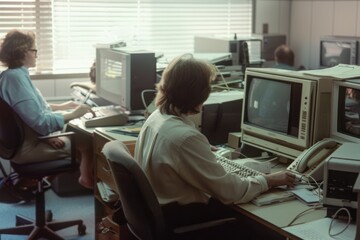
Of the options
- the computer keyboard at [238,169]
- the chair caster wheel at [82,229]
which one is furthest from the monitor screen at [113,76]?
the computer keyboard at [238,169]

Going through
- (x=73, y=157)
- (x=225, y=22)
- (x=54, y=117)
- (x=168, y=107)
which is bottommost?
(x=73, y=157)

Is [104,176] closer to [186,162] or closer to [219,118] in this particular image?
[219,118]

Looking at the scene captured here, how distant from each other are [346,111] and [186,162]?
2.47ft

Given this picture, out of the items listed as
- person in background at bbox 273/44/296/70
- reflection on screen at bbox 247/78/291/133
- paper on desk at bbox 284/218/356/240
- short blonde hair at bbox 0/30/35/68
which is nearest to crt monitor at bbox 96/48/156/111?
short blonde hair at bbox 0/30/35/68

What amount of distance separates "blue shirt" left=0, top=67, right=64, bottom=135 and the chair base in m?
0.58

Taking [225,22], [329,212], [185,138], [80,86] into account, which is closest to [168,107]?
[185,138]

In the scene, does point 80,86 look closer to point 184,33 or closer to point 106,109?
point 106,109

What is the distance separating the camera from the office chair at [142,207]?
6.96ft

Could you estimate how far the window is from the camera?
4.62m

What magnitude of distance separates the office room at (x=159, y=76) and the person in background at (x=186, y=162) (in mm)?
65

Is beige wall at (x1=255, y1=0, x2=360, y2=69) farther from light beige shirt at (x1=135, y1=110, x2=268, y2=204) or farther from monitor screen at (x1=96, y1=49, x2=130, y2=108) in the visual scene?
light beige shirt at (x1=135, y1=110, x2=268, y2=204)

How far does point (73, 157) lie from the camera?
351cm

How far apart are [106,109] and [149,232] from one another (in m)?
1.72

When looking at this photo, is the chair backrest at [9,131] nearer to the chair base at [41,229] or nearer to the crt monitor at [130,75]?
the chair base at [41,229]
